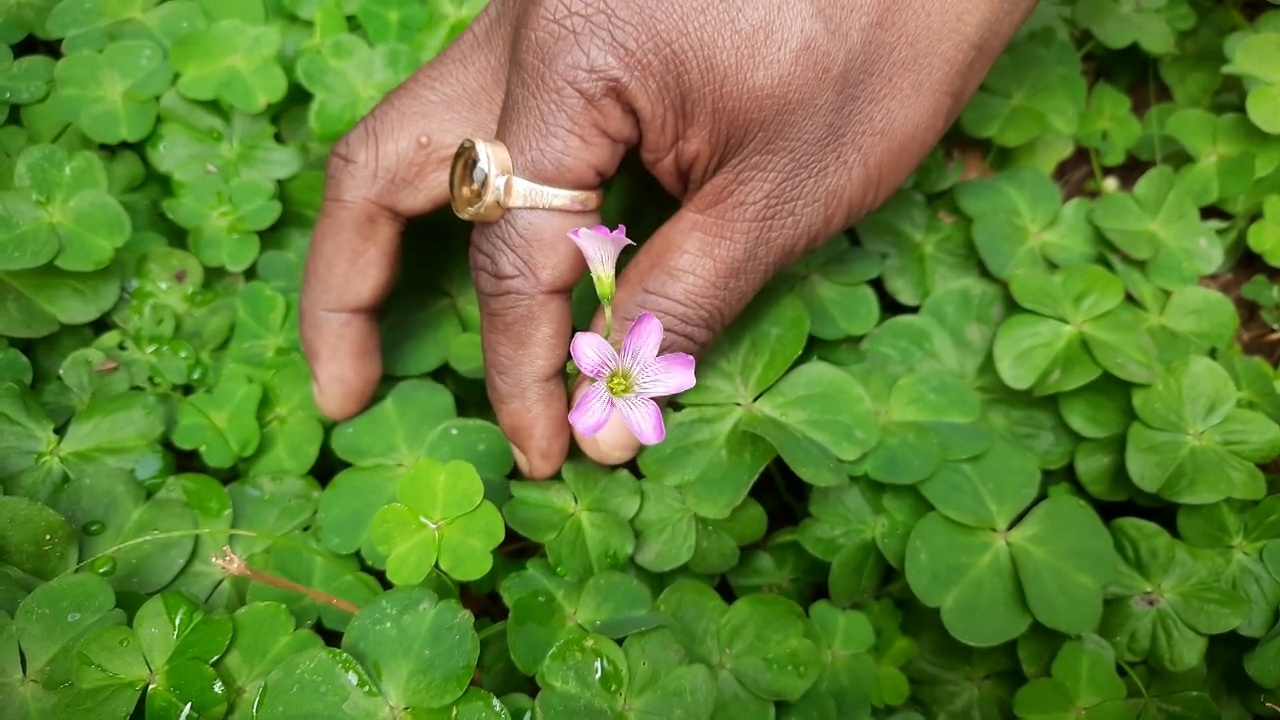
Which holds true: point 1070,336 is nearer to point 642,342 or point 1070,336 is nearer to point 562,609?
point 642,342

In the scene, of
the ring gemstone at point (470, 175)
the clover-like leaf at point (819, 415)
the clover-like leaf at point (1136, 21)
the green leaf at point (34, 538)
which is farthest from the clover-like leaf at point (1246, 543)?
the green leaf at point (34, 538)

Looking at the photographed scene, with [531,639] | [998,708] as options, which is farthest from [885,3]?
[998,708]

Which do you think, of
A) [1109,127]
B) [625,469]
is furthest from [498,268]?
[1109,127]

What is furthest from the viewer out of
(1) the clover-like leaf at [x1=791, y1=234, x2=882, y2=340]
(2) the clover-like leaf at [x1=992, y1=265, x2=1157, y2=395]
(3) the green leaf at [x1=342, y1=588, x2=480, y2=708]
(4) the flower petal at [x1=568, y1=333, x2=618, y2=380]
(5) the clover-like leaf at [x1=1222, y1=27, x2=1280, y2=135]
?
(5) the clover-like leaf at [x1=1222, y1=27, x2=1280, y2=135]

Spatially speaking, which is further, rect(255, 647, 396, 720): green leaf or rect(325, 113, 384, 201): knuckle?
rect(325, 113, 384, 201): knuckle

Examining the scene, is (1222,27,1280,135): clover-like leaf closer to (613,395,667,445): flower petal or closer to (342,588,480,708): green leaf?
(613,395,667,445): flower petal

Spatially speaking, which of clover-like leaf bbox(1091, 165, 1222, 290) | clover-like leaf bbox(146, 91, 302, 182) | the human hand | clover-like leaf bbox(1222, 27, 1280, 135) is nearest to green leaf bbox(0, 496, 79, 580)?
the human hand

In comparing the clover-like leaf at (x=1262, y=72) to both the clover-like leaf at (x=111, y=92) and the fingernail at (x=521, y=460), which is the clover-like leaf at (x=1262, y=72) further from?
the clover-like leaf at (x=111, y=92)
